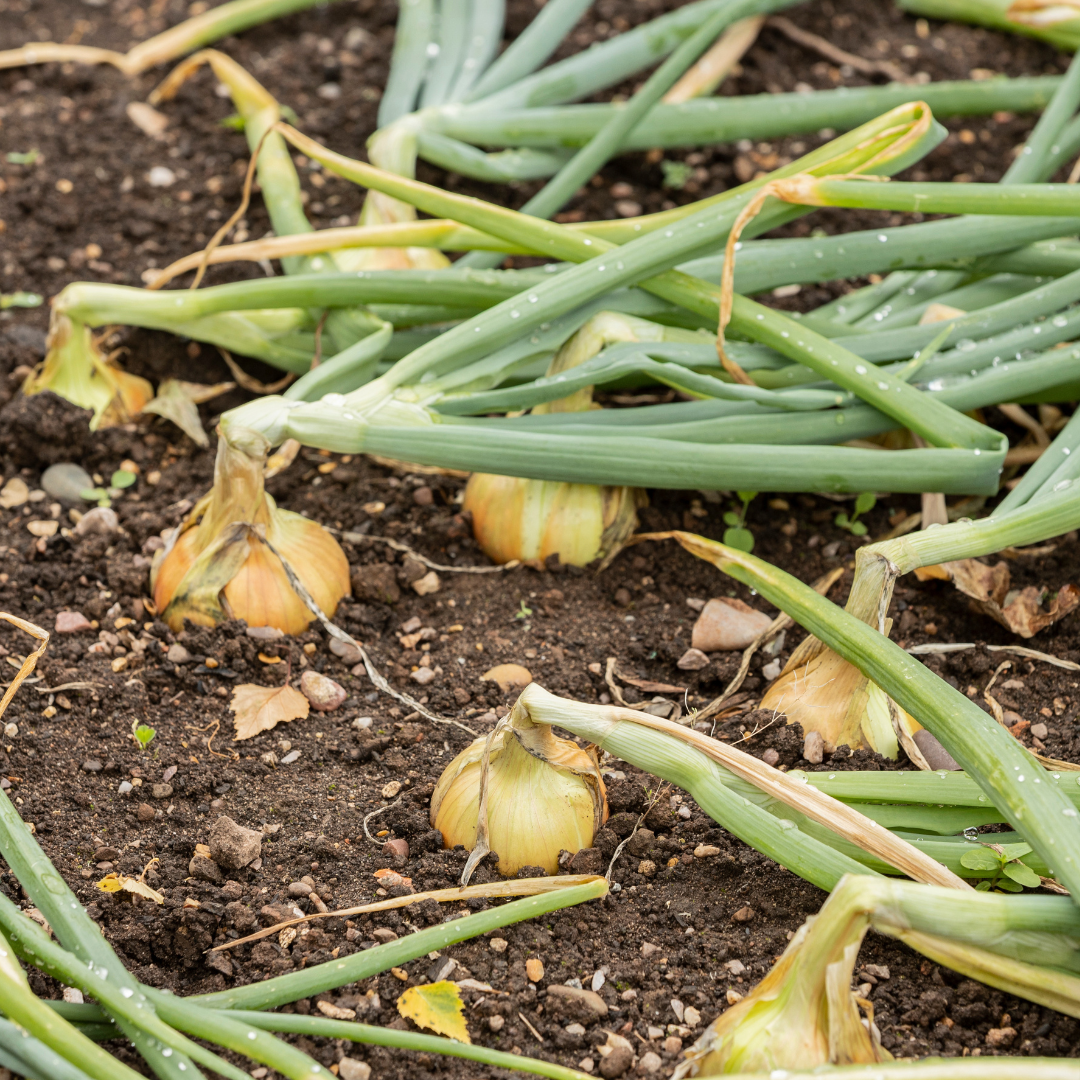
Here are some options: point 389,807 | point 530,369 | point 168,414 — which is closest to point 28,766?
point 389,807

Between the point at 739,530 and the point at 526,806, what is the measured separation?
735 millimetres

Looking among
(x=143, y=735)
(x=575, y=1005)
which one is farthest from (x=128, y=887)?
(x=575, y=1005)

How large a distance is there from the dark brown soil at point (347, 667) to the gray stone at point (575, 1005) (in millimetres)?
18

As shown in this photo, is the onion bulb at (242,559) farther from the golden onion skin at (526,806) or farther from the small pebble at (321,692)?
the golden onion skin at (526,806)

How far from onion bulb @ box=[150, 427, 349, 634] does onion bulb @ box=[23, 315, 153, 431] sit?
0.46m

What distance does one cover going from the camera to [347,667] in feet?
5.81

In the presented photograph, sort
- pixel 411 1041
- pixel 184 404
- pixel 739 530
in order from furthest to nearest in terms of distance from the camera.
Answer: pixel 184 404 → pixel 739 530 → pixel 411 1041

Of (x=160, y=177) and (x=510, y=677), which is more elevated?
(x=160, y=177)

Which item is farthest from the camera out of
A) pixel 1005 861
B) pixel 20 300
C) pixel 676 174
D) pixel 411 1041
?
pixel 676 174

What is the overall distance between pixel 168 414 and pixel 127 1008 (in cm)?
133

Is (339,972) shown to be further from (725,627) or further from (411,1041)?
(725,627)

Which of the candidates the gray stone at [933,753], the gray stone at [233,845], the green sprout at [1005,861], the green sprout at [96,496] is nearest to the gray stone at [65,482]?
the green sprout at [96,496]

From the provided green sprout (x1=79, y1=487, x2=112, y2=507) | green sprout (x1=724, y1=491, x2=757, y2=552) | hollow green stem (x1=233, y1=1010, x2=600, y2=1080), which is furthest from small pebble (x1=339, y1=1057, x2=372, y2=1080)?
green sprout (x1=79, y1=487, x2=112, y2=507)

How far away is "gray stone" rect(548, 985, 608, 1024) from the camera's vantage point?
1.26 meters
